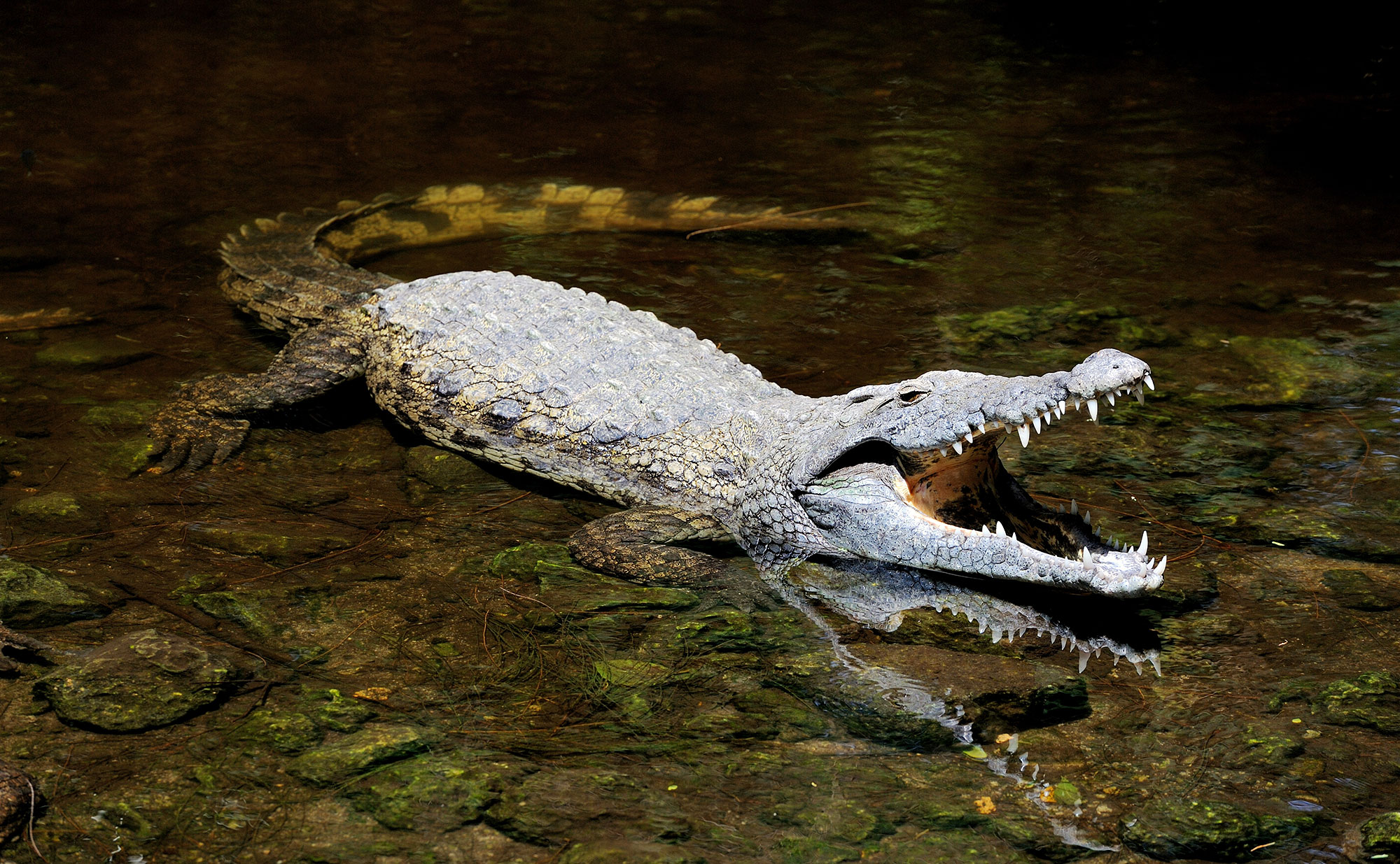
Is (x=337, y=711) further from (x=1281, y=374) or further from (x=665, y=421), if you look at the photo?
(x=1281, y=374)

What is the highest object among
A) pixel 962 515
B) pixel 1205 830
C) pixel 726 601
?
pixel 962 515

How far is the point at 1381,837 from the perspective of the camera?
266cm

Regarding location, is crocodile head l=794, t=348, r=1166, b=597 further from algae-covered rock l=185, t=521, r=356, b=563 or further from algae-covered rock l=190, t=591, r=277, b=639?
algae-covered rock l=190, t=591, r=277, b=639

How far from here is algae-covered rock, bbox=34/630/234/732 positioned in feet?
9.78

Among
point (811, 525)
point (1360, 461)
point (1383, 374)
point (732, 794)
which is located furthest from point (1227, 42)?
point (732, 794)

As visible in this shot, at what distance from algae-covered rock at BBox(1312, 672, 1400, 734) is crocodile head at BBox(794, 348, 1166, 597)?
54 cm

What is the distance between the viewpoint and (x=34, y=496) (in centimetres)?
413

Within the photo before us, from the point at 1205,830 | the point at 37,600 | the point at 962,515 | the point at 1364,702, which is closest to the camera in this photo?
the point at 1205,830

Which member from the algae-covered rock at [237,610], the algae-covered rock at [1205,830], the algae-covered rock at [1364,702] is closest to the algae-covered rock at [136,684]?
the algae-covered rock at [237,610]

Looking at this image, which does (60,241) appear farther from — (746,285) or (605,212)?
(746,285)

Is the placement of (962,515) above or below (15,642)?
above

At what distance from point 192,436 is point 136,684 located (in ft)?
5.85

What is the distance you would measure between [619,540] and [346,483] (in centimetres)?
120

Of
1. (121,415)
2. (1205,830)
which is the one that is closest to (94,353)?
(121,415)
